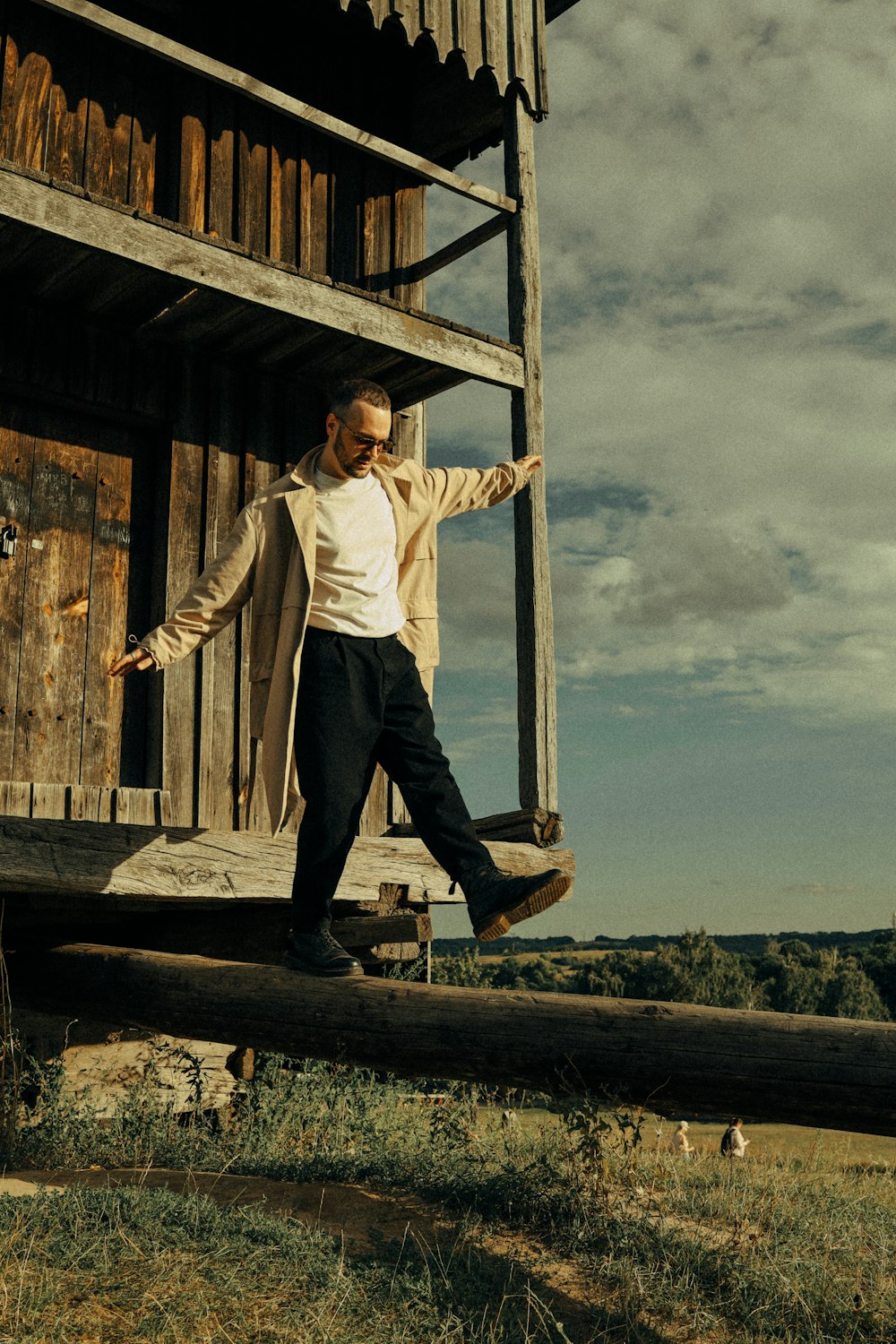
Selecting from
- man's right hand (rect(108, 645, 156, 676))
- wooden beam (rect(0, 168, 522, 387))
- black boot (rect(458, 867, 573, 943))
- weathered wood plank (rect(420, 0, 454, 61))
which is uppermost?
weathered wood plank (rect(420, 0, 454, 61))

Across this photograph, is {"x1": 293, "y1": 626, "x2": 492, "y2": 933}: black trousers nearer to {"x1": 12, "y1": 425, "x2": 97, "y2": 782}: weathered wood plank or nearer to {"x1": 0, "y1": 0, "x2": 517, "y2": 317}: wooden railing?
{"x1": 12, "y1": 425, "x2": 97, "y2": 782}: weathered wood plank

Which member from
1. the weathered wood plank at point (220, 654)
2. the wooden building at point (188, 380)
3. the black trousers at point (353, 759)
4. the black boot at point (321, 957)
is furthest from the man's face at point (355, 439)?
the weathered wood plank at point (220, 654)

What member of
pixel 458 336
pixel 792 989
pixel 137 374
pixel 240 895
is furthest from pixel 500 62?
pixel 792 989

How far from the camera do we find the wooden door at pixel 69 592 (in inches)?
279

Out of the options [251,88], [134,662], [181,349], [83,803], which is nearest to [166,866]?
[83,803]

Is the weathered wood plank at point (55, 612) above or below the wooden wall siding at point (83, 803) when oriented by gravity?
above

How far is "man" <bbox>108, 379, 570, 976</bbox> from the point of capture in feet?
15.3

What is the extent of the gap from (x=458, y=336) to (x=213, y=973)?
437 cm

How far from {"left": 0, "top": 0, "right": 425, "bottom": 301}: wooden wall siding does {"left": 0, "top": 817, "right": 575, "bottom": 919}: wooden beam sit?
4.05 m

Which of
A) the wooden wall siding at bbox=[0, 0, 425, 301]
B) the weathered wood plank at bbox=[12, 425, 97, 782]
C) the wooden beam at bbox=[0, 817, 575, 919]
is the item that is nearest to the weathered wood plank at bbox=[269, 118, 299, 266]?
the wooden wall siding at bbox=[0, 0, 425, 301]

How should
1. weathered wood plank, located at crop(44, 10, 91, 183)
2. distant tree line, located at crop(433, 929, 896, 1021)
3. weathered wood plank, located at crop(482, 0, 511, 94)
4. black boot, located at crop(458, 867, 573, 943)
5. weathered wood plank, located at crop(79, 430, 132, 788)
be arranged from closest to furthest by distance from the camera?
1. black boot, located at crop(458, 867, 573, 943)
2. weathered wood plank, located at crop(79, 430, 132, 788)
3. weathered wood plank, located at crop(44, 10, 91, 183)
4. weathered wood plank, located at crop(482, 0, 511, 94)
5. distant tree line, located at crop(433, 929, 896, 1021)

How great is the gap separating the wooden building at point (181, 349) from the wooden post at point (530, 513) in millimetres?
17

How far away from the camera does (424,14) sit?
761cm

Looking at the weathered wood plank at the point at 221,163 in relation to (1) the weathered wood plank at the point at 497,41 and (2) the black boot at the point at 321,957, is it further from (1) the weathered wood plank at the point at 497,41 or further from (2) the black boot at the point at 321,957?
(2) the black boot at the point at 321,957
